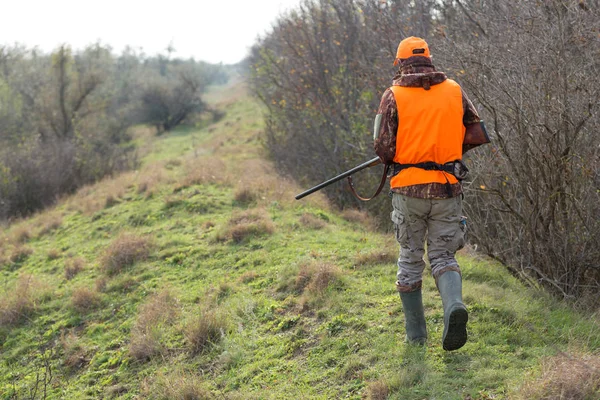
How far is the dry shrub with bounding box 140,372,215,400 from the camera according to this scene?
473cm

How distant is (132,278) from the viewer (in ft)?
26.4

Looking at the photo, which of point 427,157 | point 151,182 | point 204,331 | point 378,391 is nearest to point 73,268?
point 204,331

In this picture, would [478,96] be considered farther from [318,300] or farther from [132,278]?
[132,278]

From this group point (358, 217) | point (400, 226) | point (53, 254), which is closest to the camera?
point (400, 226)

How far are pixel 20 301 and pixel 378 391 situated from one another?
220 inches

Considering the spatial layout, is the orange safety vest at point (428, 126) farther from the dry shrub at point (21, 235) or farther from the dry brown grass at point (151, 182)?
the dry shrub at point (21, 235)

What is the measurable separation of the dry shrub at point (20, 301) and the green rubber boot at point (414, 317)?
17.4ft

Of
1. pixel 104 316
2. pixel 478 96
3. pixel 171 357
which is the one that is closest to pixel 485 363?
pixel 478 96

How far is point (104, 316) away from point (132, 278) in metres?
0.84

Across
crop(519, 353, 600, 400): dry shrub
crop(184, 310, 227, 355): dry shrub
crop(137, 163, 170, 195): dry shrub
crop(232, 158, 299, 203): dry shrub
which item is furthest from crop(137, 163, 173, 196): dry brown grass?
crop(519, 353, 600, 400): dry shrub

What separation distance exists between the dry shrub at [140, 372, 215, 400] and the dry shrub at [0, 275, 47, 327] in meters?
3.36

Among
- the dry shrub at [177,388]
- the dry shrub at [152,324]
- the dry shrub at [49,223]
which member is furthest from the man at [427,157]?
the dry shrub at [49,223]

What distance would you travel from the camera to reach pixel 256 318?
600 centimetres

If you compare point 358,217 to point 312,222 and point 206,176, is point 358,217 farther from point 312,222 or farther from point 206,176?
point 206,176
